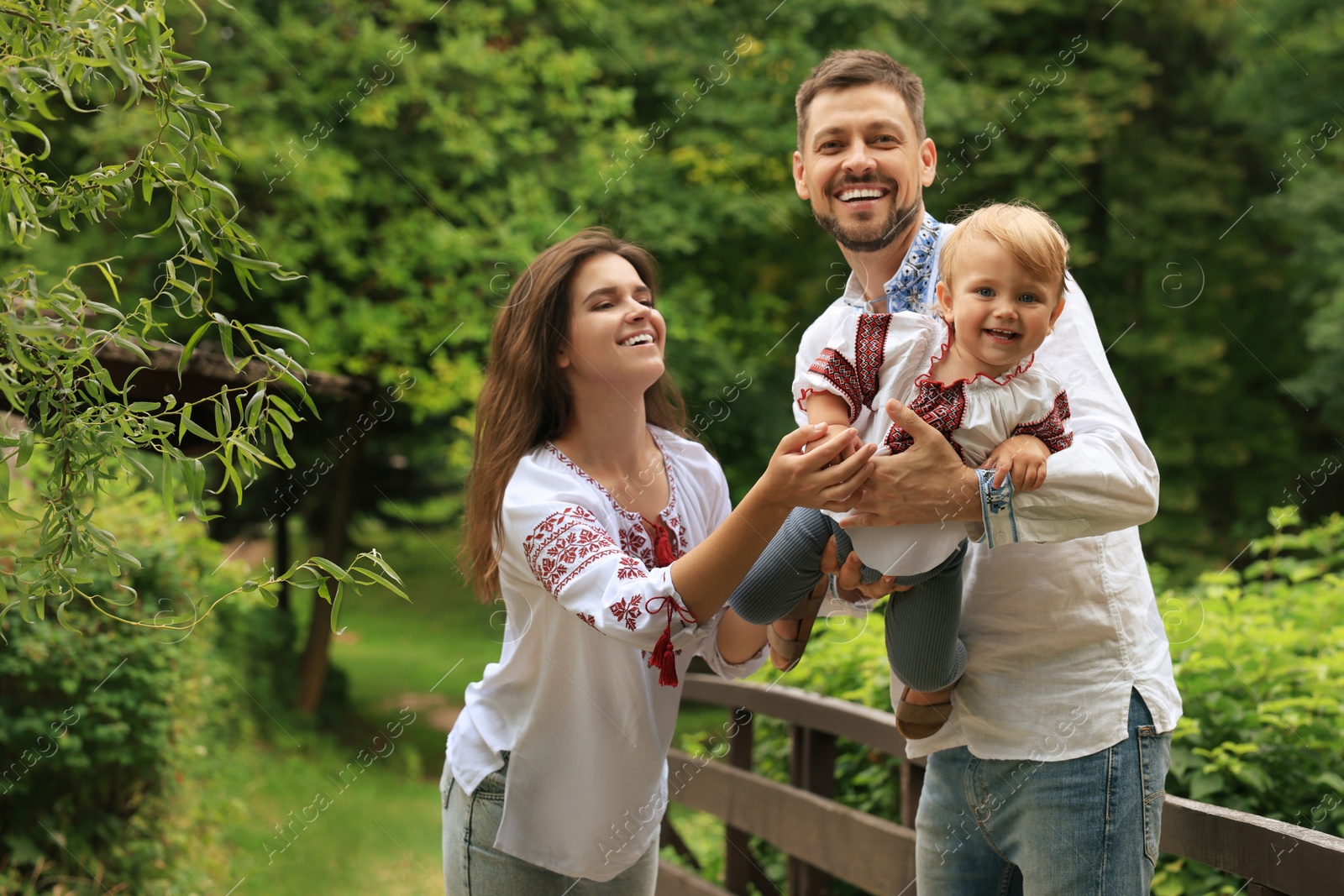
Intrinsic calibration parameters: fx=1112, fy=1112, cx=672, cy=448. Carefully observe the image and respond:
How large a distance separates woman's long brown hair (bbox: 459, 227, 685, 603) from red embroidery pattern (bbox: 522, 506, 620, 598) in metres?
0.21

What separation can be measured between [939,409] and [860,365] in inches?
6.3

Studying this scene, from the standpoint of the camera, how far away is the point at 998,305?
1.87 metres

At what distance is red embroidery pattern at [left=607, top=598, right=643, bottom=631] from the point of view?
77.5 inches

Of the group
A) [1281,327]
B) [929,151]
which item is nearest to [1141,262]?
[1281,327]

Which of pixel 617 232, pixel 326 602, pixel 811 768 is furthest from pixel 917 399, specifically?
pixel 326 602

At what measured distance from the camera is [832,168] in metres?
2.21

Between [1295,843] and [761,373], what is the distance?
967 centimetres

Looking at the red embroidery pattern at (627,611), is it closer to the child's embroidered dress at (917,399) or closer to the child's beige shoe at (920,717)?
the child's embroidered dress at (917,399)

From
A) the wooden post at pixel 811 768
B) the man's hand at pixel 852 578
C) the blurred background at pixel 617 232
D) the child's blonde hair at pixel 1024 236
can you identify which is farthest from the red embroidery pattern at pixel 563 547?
the blurred background at pixel 617 232

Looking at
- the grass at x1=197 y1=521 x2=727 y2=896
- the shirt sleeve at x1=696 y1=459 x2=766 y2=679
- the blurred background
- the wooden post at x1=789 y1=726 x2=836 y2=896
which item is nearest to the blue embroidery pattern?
the shirt sleeve at x1=696 y1=459 x2=766 y2=679

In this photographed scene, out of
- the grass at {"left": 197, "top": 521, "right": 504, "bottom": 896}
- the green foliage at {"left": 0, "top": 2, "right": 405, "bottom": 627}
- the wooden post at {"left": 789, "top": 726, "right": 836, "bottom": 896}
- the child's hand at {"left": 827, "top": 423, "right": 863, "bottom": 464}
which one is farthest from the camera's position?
the grass at {"left": 197, "top": 521, "right": 504, "bottom": 896}

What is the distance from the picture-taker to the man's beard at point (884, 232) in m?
2.17

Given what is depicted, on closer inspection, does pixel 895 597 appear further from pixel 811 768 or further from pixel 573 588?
pixel 811 768

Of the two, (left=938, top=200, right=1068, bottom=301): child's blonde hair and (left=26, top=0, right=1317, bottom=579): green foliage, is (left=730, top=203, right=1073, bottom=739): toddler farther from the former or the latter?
(left=26, top=0, right=1317, bottom=579): green foliage
